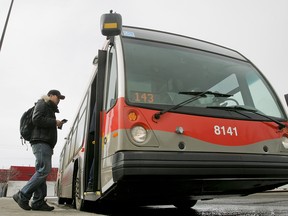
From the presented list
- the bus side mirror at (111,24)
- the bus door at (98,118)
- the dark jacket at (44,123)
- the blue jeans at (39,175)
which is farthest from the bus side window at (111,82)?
the blue jeans at (39,175)

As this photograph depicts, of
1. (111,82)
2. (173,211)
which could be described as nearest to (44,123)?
(111,82)

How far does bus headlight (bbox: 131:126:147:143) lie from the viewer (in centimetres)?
390

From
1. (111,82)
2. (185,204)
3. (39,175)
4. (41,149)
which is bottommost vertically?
(185,204)

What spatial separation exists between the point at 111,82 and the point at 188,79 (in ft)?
3.26

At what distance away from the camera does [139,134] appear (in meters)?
3.92

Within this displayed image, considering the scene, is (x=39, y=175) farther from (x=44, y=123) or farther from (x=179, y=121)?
(x=179, y=121)

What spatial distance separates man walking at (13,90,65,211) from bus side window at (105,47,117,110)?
1.35m

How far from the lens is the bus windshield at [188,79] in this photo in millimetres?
4328

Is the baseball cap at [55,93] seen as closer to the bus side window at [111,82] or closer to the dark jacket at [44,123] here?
the dark jacket at [44,123]

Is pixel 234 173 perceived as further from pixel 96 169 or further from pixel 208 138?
pixel 96 169

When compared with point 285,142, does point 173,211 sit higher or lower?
lower

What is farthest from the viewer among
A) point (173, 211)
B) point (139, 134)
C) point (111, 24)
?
point (173, 211)

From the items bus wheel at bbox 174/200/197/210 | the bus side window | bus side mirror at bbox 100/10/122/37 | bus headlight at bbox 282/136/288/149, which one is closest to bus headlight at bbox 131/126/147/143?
the bus side window

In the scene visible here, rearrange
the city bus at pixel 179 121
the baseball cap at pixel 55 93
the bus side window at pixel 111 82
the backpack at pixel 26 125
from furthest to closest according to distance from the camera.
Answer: the baseball cap at pixel 55 93 → the backpack at pixel 26 125 → the bus side window at pixel 111 82 → the city bus at pixel 179 121
